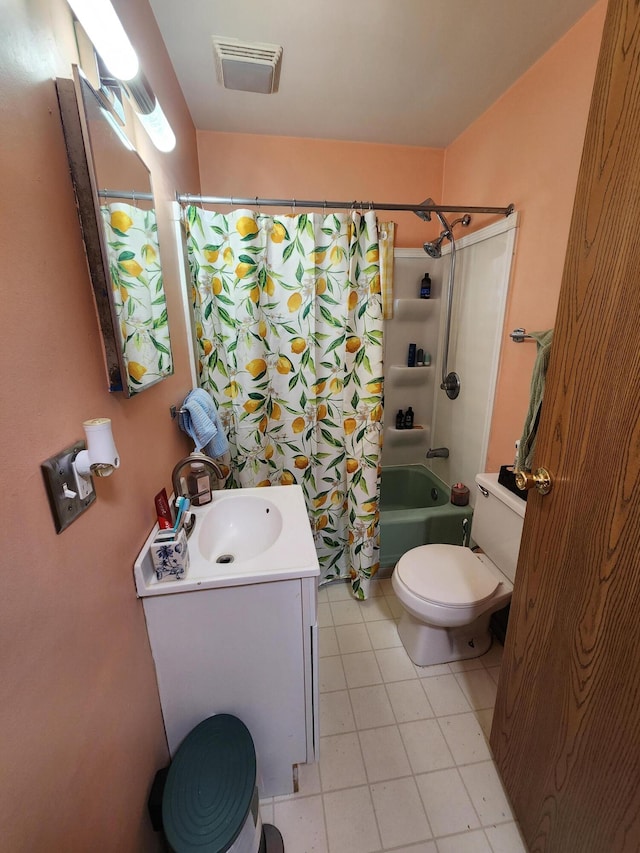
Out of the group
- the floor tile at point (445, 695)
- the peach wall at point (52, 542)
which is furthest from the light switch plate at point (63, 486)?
the floor tile at point (445, 695)

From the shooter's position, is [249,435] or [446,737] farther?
[249,435]

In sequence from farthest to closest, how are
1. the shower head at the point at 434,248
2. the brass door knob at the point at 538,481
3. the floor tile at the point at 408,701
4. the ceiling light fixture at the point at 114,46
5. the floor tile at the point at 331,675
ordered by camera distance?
the shower head at the point at 434,248 < the floor tile at the point at 331,675 < the floor tile at the point at 408,701 < the brass door knob at the point at 538,481 < the ceiling light fixture at the point at 114,46

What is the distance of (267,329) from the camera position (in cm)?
163

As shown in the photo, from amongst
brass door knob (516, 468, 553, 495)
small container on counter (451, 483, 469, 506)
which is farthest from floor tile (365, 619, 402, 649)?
brass door knob (516, 468, 553, 495)

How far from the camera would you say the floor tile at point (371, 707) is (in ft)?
4.34

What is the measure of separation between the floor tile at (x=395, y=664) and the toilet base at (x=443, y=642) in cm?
3

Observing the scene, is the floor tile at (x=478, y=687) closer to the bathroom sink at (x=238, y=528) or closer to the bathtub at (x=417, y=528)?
the bathtub at (x=417, y=528)

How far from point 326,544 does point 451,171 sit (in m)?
2.36

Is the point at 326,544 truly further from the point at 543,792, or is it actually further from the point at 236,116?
the point at 236,116

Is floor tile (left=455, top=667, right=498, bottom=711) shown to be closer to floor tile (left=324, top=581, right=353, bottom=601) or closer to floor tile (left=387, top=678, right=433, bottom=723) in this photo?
floor tile (left=387, top=678, right=433, bottom=723)

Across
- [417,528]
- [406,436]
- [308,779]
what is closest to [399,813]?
[308,779]

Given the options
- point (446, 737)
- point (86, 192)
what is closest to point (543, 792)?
point (446, 737)

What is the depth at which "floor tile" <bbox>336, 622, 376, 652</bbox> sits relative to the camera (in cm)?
162

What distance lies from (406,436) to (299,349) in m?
1.25
